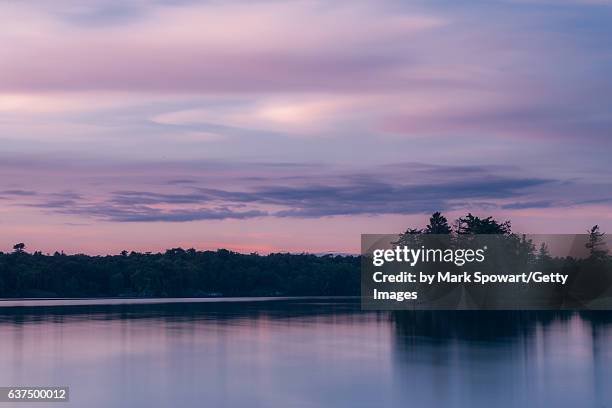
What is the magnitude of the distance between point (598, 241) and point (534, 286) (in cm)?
2577

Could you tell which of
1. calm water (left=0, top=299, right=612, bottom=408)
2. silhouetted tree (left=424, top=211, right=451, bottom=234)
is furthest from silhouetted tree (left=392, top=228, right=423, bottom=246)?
calm water (left=0, top=299, right=612, bottom=408)

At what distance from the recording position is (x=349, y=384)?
47.1 meters

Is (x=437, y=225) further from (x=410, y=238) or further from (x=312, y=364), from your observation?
(x=312, y=364)

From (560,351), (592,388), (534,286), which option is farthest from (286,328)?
(534,286)

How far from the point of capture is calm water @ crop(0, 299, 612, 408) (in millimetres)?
42969

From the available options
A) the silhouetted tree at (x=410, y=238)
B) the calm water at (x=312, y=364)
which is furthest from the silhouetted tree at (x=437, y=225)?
the calm water at (x=312, y=364)

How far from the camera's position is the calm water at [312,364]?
42969 mm

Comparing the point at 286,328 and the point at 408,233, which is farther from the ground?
the point at 408,233

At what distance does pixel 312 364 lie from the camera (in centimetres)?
5553

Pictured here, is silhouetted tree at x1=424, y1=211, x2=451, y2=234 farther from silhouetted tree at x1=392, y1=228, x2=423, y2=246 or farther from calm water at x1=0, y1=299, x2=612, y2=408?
calm water at x1=0, y1=299, x2=612, y2=408

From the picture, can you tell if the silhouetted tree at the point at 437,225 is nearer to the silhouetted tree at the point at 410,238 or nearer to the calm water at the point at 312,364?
the silhouetted tree at the point at 410,238

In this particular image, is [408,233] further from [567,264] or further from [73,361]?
[73,361]

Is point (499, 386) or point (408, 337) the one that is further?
point (408, 337)

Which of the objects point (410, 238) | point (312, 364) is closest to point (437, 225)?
point (410, 238)
